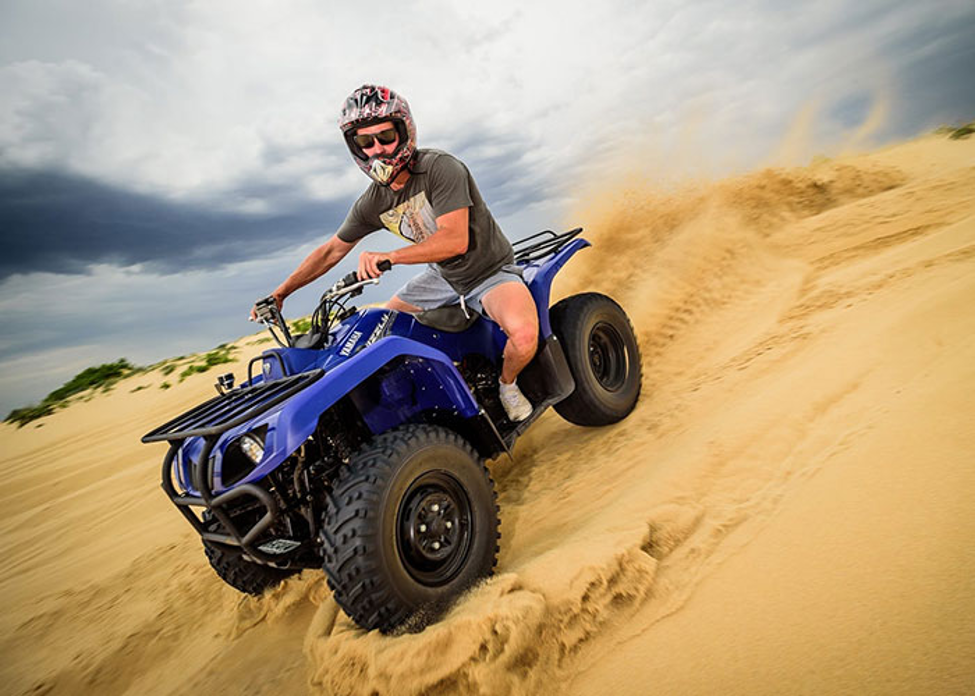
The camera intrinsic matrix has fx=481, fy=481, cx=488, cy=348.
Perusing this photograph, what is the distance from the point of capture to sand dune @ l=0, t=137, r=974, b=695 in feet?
4.58

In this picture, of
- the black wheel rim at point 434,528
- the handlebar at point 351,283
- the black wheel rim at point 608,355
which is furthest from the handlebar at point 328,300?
the black wheel rim at point 608,355

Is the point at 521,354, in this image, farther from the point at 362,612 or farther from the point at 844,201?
the point at 844,201

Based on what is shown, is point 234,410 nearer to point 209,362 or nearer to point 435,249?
point 435,249

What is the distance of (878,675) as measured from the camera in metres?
1.21

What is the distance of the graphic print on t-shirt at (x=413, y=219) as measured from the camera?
2787mm

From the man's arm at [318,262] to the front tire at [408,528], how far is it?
1615 millimetres

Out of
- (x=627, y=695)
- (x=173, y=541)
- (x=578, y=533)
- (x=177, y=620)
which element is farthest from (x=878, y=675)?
(x=173, y=541)

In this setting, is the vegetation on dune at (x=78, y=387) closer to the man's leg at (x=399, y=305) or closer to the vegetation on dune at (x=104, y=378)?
the vegetation on dune at (x=104, y=378)

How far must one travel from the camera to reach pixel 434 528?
201 cm

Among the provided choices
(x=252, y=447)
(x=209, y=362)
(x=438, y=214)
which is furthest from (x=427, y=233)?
(x=209, y=362)

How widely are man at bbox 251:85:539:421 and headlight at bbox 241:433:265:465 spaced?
878 mm

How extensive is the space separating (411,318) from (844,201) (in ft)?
19.5

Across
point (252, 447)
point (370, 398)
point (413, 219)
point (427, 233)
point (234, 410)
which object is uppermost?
point (413, 219)

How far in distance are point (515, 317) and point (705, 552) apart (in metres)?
1.55
